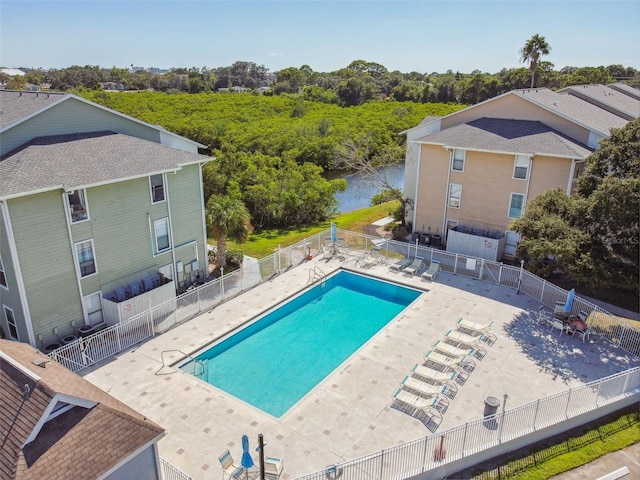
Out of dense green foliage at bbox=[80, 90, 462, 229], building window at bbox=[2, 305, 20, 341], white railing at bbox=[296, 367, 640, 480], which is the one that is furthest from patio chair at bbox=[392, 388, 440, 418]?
dense green foliage at bbox=[80, 90, 462, 229]

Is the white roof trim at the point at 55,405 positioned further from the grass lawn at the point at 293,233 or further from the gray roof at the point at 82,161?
the grass lawn at the point at 293,233

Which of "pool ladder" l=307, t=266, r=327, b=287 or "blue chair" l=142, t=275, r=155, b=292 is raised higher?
"blue chair" l=142, t=275, r=155, b=292

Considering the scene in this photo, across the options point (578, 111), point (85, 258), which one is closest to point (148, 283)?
point (85, 258)

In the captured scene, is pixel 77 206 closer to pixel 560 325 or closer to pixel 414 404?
pixel 414 404

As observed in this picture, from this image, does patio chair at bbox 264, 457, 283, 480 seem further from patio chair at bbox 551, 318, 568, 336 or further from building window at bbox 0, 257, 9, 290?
patio chair at bbox 551, 318, 568, 336

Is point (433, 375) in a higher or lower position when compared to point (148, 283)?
lower

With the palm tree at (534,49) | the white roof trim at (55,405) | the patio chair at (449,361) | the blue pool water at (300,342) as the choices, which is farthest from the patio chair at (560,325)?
the palm tree at (534,49)
